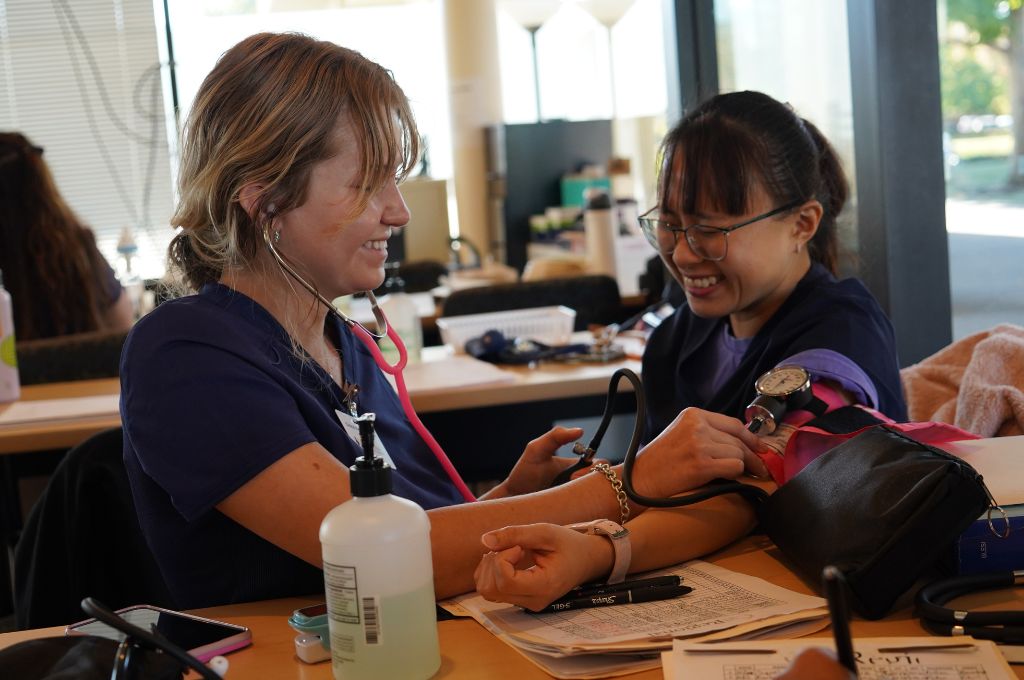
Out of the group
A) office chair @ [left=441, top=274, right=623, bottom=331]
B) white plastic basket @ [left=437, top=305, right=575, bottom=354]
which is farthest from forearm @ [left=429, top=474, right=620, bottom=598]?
office chair @ [left=441, top=274, right=623, bottom=331]

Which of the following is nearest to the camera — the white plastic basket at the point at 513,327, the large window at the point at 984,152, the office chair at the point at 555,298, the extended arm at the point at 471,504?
the extended arm at the point at 471,504

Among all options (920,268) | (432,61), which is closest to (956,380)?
(920,268)

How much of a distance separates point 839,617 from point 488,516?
511 mm

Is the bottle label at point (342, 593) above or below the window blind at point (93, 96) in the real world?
below

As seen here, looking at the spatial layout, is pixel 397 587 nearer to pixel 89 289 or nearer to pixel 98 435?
pixel 98 435

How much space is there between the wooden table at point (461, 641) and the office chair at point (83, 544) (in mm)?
322

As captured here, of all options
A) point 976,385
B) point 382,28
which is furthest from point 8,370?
point 382,28

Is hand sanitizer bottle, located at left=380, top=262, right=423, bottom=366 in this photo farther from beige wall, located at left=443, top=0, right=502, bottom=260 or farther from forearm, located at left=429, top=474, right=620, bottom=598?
beige wall, located at left=443, top=0, right=502, bottom=260

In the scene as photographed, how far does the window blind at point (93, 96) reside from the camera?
221 inches

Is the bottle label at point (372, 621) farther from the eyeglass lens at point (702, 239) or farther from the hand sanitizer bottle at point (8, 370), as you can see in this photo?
the hand sanitizer bottle at point (8, 370)

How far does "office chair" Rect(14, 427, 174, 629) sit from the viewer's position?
139cm

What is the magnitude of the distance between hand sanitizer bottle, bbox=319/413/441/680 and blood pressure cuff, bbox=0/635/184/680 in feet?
0.45

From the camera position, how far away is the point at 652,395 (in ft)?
6.18

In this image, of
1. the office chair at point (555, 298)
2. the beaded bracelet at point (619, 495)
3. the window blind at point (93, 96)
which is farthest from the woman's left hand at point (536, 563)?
the window blind at point (93, 96)
